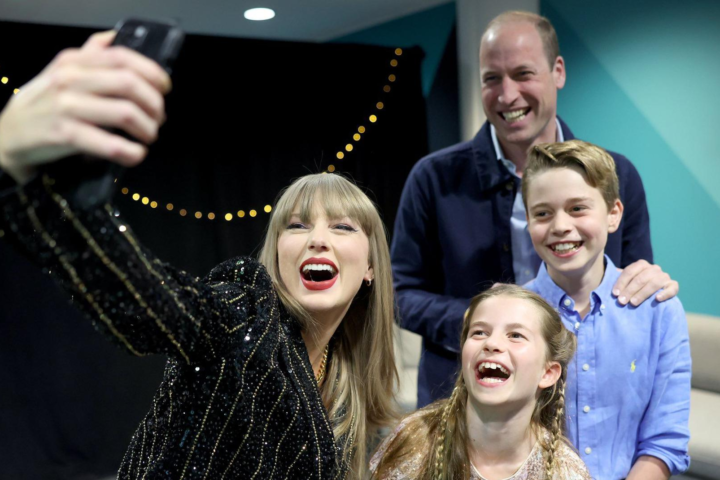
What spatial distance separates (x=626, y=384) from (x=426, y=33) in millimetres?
4433

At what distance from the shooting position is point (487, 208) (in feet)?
6.94

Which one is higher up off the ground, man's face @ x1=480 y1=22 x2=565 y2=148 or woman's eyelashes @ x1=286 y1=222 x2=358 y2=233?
man's face @ x1=480 y1=22 x2=565 y2=148

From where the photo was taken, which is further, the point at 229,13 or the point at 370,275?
the point at 229,13

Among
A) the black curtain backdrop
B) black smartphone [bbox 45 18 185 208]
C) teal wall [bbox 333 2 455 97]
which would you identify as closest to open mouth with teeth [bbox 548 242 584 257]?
black smartphone [bbox 45 18 185 208]

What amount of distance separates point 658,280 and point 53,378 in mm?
3620

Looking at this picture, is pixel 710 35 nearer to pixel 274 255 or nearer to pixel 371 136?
pixel 371 136

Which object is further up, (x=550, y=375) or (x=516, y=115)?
(x=516, y=115)

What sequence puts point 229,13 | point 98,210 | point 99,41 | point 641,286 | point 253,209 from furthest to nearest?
point 229,13 < point 253,209 < point 641,286 < point 98,210 < point 99,41

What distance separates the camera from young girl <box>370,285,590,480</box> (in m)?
1.55

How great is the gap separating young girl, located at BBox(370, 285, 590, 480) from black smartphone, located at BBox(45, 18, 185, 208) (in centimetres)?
102

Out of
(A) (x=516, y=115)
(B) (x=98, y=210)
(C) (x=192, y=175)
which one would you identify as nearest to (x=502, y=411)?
(A) (x=516, y=115)

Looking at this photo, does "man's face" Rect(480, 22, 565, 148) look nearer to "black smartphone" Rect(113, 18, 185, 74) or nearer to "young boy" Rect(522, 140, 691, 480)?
"young boy" Rect(522, 140, 691, 480)

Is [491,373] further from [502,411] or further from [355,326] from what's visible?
[355,326]

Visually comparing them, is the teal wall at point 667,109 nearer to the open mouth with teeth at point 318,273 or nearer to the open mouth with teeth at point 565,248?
the open mouth with teeth at point 565,248
